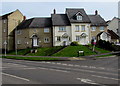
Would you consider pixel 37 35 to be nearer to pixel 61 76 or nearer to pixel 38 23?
pixel 38 23

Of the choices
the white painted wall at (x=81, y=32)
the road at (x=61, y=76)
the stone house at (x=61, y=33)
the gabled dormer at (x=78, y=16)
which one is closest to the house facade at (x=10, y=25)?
the stone house at (x=61, y=33)

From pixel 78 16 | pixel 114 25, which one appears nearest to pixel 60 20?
pixel 78 16

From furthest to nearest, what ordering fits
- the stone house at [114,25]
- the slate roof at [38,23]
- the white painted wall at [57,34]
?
the stone house at [114,25] → the slate roof at [38,23] → the white painted wall at [57,34]

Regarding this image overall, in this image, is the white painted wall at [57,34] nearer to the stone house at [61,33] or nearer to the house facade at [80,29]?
the stone house at [61,33]

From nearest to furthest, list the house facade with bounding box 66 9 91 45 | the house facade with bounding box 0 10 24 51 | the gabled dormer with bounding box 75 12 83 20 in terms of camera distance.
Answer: the house facade with bounding box 66 9 91 45, the gabled dormer with bounding box 75 12 83 20, the house facade with bounding box 0 10 24 51

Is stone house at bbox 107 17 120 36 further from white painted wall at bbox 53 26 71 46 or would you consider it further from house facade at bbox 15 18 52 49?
house facade at bbox 15 18 52 49

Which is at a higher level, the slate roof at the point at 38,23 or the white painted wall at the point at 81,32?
the slate roof at the point at 38,23

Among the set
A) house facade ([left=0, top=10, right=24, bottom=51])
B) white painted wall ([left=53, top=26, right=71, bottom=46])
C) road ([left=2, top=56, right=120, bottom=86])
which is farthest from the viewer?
house facade ([left=0, top=10, right=24, bottom=51])

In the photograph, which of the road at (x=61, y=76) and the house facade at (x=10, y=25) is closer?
the road at (x=61, y=76)

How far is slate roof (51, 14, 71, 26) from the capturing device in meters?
51.0

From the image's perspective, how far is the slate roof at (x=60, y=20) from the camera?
51025 millimetres

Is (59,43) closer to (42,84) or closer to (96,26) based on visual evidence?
(96,26)

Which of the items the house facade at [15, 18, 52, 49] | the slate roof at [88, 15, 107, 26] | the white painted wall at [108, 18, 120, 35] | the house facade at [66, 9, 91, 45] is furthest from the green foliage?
the white painted wall at [108, 18, 120, 35]

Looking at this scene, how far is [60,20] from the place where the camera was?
172ft
